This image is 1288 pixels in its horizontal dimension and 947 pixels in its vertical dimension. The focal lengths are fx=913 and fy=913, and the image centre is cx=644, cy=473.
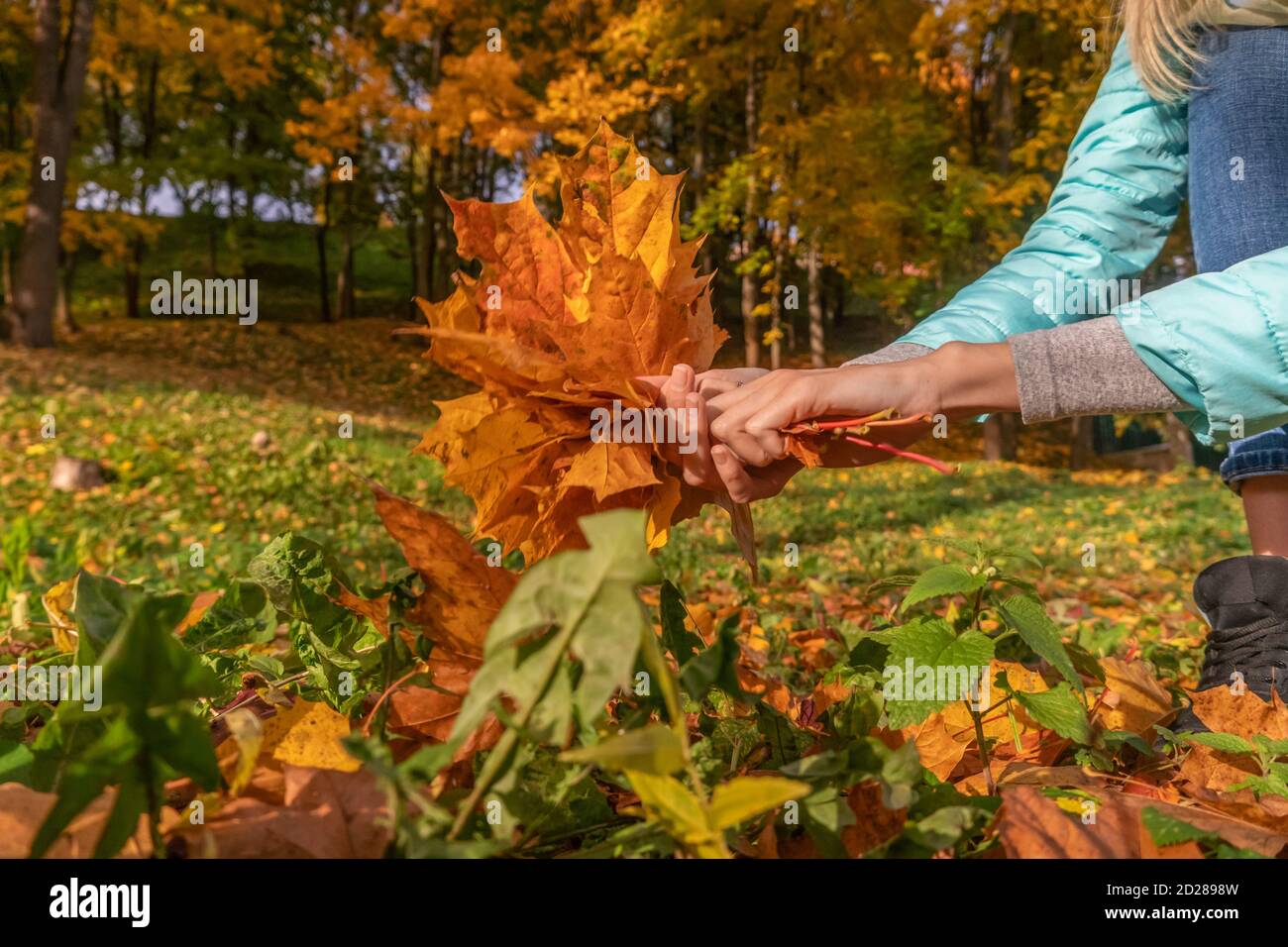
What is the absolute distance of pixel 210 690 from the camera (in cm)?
54

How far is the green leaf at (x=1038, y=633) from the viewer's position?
78 cm

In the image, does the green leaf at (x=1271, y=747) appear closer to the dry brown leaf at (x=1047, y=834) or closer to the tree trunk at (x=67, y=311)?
the dry brown leaf at (x=1047, y=834)

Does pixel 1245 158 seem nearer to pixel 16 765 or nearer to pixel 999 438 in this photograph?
pixel 16 765

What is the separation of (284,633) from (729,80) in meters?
12.5

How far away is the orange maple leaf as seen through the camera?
829mm

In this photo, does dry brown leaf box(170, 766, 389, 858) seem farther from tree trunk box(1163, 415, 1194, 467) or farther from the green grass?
tree trunk box(1163, 415, 1194, 467)

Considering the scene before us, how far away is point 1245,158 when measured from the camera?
1.56 meters

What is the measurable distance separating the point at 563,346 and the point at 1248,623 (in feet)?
3.75

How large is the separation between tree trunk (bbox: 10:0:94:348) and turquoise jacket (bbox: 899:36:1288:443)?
38.7 ft

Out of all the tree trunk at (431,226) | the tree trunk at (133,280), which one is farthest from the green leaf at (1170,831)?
the tree trunk at (133,280)

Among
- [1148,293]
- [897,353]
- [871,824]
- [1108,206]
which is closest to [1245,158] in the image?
[1108,206]

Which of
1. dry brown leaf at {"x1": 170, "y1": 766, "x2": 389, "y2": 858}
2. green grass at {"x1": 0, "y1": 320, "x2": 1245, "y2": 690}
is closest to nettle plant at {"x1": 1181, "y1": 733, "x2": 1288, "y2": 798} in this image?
green grass at {"x1": 0, "y1": 320, "x2": 1245, "y2": 690}

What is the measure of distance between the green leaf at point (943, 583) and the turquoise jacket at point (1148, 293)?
1.42 ft
